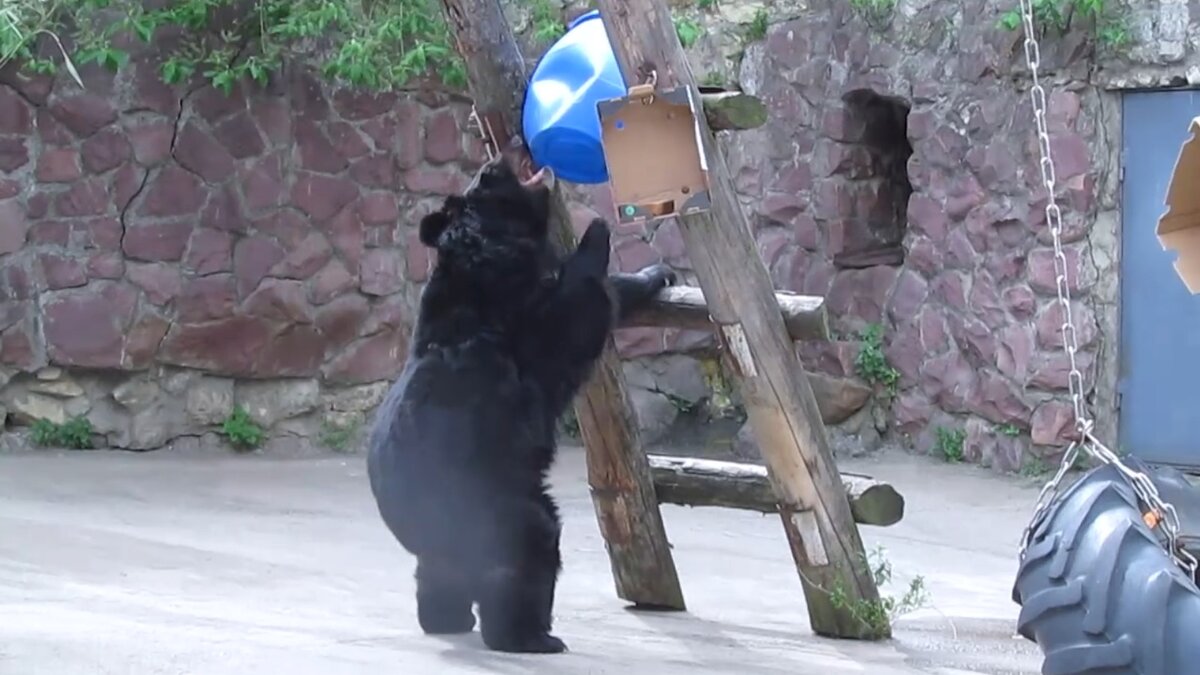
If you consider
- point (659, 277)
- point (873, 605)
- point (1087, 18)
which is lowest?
point (873, 605)

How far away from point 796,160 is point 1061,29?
1.93 meters

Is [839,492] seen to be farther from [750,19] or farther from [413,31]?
[750,19]

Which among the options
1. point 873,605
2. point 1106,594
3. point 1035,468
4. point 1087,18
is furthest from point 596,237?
point 1035,468

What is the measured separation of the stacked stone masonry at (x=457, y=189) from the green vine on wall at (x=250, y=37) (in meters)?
0.18

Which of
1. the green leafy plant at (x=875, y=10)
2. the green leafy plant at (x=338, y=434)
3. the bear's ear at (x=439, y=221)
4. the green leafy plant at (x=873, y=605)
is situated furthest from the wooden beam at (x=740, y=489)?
the green leafy plant at (x=875, y=10)

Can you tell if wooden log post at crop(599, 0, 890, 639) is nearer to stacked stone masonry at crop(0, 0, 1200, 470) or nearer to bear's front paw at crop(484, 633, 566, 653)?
bear's front paw at crop(484, 633, 566, 653)

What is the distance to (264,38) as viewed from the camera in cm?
853

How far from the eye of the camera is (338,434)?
9000mm

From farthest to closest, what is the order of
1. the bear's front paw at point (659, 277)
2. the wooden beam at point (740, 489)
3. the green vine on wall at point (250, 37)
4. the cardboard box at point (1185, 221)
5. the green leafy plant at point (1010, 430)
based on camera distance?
the green leafy plant at point (1010, 430)
the green vine on wall at point (250, 37)
the bear's front paw at point (659, 277)
the wooden beam at point (740, 489)
the cardboard box at point (1185, 221)

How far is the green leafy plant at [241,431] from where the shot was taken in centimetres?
873

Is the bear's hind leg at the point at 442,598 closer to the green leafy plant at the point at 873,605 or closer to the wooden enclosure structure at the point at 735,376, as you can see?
the wooden enclosure structure at the point at 735,376

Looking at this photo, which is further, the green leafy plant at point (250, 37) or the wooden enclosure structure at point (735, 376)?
the green leafy plant at point (250, 37)

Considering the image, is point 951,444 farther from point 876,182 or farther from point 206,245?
point 206,245

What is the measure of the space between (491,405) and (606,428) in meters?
0.78
